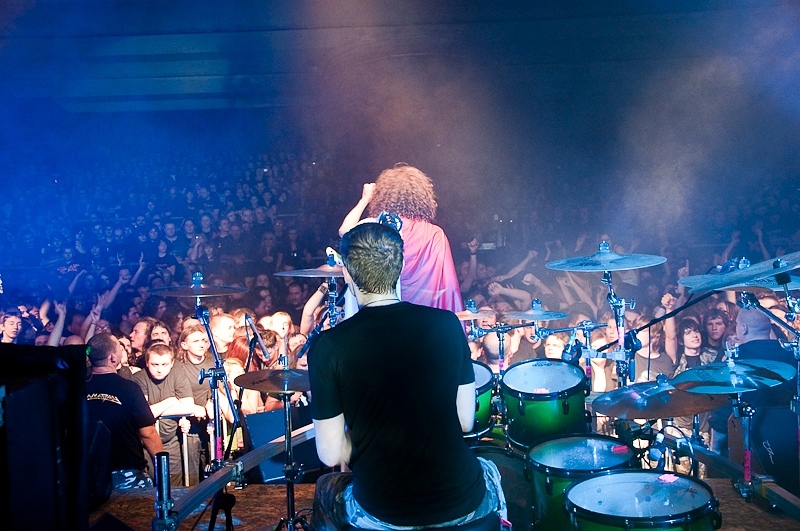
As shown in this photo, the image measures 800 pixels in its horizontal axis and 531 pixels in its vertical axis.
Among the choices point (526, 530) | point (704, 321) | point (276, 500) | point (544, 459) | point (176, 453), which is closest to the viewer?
point (544, 459)

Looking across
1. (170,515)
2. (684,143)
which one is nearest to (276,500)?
(170,515)

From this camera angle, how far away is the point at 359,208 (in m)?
6.16

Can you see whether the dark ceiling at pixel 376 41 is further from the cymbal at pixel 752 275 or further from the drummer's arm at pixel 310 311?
the cymbal at pixel 752 275

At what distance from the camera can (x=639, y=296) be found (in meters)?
5.93

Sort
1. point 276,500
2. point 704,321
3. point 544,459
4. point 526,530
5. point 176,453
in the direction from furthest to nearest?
point 704,321 → point 176,453 → point 276,500 → point 526,530 → point 544,459

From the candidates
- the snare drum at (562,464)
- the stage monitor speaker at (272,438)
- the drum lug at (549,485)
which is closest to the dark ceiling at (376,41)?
the stage monitor speaker at (272,438)

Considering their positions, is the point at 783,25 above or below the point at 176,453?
above

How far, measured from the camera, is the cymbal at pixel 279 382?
3357 mm

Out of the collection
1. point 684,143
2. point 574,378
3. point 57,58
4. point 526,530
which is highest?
point 57,58

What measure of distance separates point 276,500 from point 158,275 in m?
2.86

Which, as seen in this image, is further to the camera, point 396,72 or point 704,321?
point 396,72

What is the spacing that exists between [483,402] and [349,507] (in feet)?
6.96

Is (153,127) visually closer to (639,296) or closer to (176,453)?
(176,453)

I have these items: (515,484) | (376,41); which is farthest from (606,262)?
(376,41)
